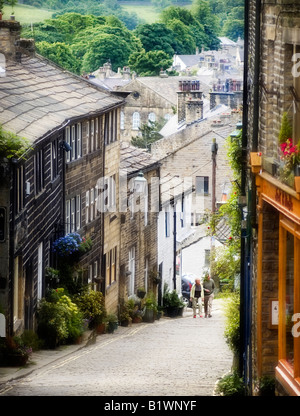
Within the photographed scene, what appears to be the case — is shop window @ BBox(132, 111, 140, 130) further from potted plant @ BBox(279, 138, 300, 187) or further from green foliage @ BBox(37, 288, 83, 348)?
potted plant @ BBox(279, 138, 300, 187)

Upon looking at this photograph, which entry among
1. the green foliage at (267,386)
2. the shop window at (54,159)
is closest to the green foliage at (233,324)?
the green foliage at (267,386)

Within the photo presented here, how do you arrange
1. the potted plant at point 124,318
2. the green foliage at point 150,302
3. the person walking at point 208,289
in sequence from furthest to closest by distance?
the green foliage at point 150,302
the potted plant at point 124,318
the person walking at point 208,289

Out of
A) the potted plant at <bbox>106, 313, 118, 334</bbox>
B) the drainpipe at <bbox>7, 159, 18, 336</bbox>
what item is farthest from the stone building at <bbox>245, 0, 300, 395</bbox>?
the potted plant at <bbox>106, 313, 118, 334</bbox>

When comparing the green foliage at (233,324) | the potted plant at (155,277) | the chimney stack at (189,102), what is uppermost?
the green foliage at (233,324)

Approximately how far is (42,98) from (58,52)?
29.3 ft

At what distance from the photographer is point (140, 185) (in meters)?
28.8

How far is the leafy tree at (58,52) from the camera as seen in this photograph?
29.6 m

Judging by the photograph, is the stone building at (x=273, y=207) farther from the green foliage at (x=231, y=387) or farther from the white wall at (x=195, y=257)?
the white wall at (x=195, y=257)

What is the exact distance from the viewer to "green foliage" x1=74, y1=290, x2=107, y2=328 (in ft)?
70.5

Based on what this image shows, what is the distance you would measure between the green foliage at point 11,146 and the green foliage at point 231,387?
5151 millimetres

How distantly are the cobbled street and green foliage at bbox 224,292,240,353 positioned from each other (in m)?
0.63

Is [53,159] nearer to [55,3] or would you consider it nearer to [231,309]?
[55,3]

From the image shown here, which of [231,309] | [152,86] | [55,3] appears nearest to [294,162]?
[231,309]

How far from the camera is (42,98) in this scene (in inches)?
844
